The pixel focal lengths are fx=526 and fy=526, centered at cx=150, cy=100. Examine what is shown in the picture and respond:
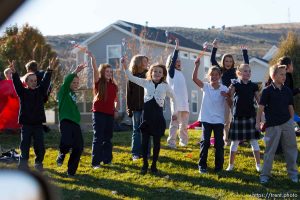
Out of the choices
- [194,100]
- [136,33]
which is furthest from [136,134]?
[194,100]

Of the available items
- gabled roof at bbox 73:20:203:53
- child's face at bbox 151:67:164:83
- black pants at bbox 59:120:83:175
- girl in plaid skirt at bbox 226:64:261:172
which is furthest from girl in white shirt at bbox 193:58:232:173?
gabled roof at bbox 73:20:203:53

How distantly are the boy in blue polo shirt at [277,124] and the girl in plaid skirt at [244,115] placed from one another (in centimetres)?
58

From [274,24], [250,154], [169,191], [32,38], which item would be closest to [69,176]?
[169,191]

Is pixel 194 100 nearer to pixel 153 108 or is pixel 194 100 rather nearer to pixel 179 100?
pixel 179 100

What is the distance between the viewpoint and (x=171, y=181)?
6.94 meters

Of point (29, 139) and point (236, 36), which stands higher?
point (236, 36)

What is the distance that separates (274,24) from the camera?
14988cm

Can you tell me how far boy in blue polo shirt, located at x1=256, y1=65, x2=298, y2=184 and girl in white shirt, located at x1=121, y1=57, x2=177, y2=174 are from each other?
1.42 meters

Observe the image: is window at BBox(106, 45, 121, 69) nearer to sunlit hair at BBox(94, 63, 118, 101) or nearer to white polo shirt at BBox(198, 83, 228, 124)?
sunlit hair at BBox(94, 63, 118, 101)

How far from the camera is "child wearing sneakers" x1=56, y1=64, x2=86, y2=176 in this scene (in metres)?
7.37

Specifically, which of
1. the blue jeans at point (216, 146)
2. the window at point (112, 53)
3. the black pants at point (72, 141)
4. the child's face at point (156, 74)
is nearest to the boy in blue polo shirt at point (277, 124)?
the blue jeans at point (216, 146)

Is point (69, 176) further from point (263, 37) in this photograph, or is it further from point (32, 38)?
point (263, 37)

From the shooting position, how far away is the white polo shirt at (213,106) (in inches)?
298

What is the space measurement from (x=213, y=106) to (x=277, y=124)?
1086 millimetres
